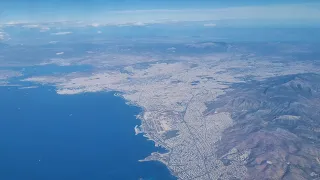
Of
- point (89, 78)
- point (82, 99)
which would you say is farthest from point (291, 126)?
point (89, 78)

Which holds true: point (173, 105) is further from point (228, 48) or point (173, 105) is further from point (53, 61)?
point (228, 48)

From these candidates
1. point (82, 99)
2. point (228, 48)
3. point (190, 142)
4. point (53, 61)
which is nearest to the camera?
point (190, 142)

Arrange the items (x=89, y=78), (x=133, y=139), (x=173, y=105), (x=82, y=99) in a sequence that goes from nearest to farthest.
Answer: (x=133, y=139) → (x=173, y=105) → (x=82, y=99) → (x=89, y=78)

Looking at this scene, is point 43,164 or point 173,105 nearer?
point 43,164

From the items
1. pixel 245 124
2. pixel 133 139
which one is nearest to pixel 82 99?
pixel 133 139

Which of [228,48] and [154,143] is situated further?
[228,48]

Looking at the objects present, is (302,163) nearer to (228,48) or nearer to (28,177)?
(28,177)
